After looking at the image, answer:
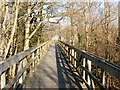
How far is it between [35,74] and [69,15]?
14435mm

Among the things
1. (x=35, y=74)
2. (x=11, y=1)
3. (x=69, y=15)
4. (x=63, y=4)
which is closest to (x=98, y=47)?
(x=69, y=15)

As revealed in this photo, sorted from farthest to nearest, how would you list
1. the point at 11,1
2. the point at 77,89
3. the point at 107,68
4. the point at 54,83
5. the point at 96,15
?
the point at 96,15 < the point at 11,1 < the point at 54,83 < the point at 77,89 < the point at 107,68

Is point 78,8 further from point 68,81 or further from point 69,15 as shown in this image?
point 68,81

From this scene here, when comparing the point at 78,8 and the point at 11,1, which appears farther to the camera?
the point at 78,8

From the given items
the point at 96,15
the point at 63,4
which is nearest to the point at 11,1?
the point at 63,4

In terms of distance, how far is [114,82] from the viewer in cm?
1831

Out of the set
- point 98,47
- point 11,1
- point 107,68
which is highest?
point 11,1

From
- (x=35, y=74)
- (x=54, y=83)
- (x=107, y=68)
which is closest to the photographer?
(x=107, y=68)

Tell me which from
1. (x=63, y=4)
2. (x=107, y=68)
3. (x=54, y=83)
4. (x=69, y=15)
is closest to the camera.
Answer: (x=107, y=68)

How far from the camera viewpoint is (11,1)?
13.9 metres

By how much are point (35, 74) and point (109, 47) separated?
30.1 ft

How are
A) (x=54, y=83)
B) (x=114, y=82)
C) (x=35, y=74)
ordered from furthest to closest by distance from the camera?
(x=114, y=82) → (x=35, y=74) → (x=54, y=83)

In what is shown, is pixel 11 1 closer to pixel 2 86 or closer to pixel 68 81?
pixel 68 81

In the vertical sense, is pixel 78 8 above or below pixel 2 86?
above
